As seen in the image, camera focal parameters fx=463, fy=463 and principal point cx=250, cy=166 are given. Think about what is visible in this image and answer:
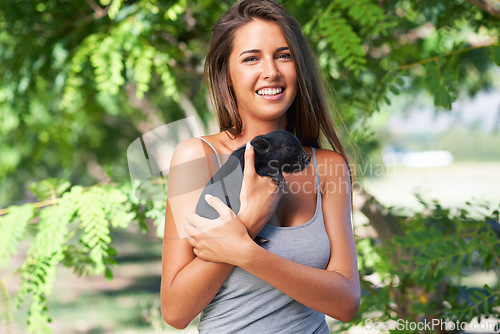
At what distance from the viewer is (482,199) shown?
2789 mm

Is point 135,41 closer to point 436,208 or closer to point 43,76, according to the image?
point 43,76

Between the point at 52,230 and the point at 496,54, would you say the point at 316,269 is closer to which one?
the point at 52,230

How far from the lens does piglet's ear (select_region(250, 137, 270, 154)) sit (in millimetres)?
1354

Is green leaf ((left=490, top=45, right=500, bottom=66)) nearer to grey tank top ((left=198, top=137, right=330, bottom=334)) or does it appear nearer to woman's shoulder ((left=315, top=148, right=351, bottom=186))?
woman's shoulder ((left=315, top=148, right=351, bottom=186))

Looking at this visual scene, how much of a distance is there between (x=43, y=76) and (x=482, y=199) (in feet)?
10.8

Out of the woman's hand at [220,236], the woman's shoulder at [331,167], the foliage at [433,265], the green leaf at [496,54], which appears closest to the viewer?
the woman's hand at [220,236]

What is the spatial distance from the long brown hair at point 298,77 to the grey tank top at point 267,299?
0.42 m

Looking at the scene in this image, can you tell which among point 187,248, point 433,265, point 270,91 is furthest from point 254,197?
point 433,265

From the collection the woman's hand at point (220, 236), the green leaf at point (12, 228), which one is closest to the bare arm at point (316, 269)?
the woman's hand at point (220, 236)

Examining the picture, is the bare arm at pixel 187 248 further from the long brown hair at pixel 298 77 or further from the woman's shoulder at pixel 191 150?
the long brown hair at pixel 298 77

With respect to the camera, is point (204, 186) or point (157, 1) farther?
point (157, 1)

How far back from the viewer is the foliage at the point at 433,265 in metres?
2.49

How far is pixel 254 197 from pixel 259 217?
62 mm

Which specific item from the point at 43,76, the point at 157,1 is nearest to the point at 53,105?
the point at 43,76
